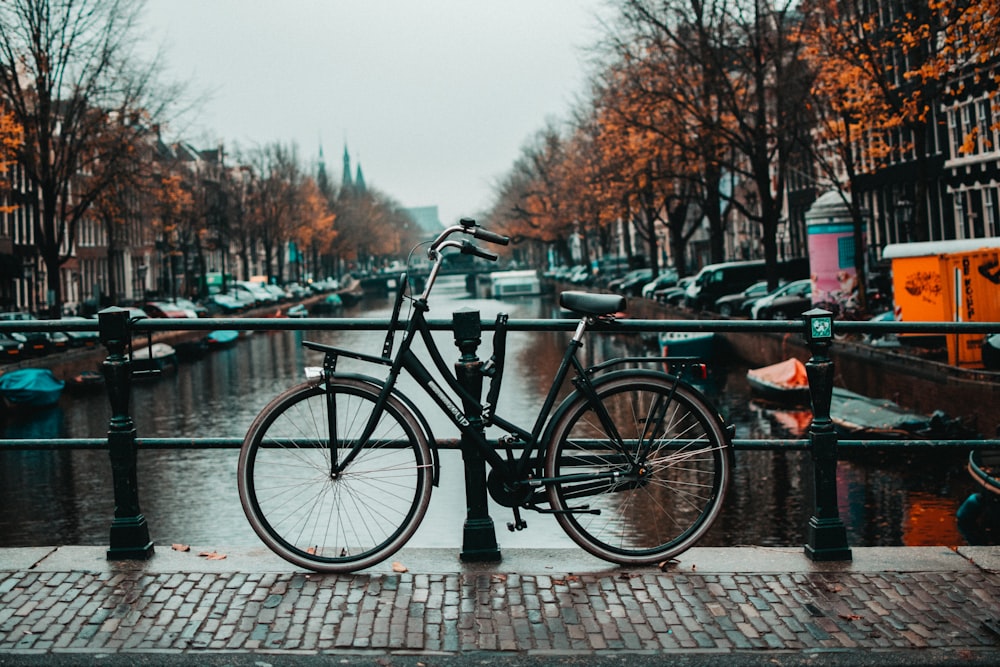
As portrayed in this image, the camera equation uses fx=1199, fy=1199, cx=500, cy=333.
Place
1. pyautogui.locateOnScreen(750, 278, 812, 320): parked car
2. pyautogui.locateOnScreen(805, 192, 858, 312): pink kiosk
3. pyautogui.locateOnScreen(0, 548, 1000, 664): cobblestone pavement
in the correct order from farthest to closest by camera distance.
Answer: pyautogui.locateOnScreen(750, 278, 812, 320): parked car < pyautogui.locateOnScreen(805, 192, 858, 312): pink kiosk < pyautogui.locateOnScreen(0, 548, 1000, 664): cobblestone pavement

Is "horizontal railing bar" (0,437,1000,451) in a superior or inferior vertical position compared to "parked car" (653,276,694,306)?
inferior

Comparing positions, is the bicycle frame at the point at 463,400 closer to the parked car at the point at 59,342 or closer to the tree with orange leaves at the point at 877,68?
the tree with orange leaves at the point at 877,68

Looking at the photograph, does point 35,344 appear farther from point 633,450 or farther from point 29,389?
point 633,450

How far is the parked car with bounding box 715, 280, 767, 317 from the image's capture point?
141ft

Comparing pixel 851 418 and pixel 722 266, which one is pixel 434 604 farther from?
pixel 722 266

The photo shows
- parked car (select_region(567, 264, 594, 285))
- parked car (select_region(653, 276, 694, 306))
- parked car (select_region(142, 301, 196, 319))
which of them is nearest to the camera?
parked car (select_region(142, 301, 196, 319))

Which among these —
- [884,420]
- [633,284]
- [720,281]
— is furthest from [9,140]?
[633,284]

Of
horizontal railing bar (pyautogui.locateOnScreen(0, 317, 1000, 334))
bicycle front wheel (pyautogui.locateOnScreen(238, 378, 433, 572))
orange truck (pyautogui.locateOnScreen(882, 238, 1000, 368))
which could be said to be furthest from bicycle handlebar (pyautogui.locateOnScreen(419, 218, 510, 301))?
orange truck (pyautogui.locateOnScreen(882, 238, 1000, 368))

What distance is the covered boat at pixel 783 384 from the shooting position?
25.2 metres

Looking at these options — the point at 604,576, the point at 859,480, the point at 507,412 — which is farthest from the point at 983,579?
the point at 507,412

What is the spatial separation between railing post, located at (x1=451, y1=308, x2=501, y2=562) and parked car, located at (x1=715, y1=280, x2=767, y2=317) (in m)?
38.2

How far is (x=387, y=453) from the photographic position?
16.3 ft

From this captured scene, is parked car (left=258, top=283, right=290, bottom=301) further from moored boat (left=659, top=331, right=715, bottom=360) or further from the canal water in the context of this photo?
the canal water

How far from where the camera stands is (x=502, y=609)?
4562 mm
